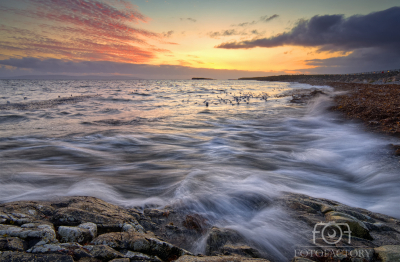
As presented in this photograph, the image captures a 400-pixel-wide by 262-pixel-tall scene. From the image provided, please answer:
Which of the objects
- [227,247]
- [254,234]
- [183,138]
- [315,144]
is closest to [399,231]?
[254,234]

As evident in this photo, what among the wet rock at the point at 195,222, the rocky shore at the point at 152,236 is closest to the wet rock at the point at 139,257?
the rocky shore at the point at 152,236

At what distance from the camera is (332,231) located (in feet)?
7.43

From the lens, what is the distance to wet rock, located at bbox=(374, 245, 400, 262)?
1.76 meters

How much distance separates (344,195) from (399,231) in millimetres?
1527

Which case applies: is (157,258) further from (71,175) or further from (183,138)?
(183,138)

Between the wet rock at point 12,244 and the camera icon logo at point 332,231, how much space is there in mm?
2758

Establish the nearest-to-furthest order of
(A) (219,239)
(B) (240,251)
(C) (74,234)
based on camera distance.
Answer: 1. (C) (74,234)
2. (B) (240,251)
3. (A) (219,239)

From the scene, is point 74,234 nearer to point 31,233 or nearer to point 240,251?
point 31,233

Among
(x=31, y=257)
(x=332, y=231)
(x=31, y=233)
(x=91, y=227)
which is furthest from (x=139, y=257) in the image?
(x=332, y=231)

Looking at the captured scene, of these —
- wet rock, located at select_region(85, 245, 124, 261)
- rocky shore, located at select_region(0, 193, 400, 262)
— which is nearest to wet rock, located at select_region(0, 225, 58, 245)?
rocky shore, located at select_region(0, 193, 400, 262)

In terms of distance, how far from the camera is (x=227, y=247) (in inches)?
82.5

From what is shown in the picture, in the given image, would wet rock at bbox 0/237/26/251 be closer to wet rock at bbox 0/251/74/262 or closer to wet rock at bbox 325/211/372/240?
wet rock at bbox 0/251/74/262

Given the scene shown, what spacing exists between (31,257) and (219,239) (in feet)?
5.47

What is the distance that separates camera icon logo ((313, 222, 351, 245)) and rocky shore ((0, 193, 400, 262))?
20mm
